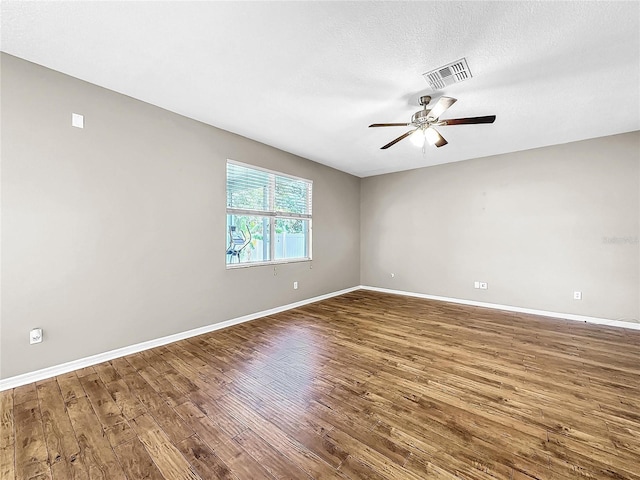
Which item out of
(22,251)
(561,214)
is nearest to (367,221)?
(561,214)

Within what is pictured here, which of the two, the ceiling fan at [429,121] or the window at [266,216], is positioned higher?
the ceiling fan at [429,121]

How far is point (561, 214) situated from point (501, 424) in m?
3.98

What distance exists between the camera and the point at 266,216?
429 centimetres

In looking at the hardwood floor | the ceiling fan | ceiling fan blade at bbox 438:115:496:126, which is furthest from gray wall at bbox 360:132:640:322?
ceiling fan blade at bbox 438:115:496:126

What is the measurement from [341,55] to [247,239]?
2.76 m

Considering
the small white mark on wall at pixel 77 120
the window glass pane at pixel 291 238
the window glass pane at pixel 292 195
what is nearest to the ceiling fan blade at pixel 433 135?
the window glass pane at pixel 292 195

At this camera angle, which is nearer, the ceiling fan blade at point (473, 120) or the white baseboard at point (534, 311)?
the ceiling fan blade at point (473, 120)

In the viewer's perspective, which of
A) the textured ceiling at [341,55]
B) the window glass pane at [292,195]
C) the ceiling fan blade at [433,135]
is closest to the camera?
the textured ceiling at [341,55]

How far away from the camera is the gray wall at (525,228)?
378cm

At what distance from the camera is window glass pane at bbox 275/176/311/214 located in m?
4.51

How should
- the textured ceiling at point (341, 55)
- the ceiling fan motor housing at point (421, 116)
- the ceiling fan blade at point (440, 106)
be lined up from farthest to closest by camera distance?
the ceiling fan motor housing at point (421, 116) → the ceiling fan blade at point (440, 106) → the textured ceiling at point (341, 55)

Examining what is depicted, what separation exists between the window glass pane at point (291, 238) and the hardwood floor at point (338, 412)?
1.81m

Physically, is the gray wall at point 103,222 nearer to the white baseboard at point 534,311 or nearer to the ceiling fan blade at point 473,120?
the ceiling fan blade at point 473,120

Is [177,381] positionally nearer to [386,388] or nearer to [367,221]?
[386,388]
